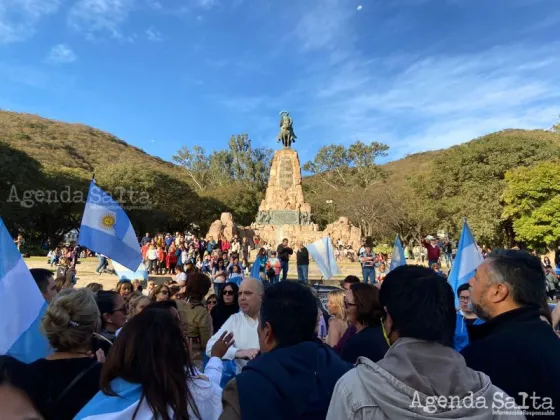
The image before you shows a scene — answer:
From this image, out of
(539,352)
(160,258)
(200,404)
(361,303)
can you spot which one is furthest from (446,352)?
(160,258)

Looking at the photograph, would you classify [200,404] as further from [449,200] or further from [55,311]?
[449,200]

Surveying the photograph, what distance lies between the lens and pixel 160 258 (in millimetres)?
14789

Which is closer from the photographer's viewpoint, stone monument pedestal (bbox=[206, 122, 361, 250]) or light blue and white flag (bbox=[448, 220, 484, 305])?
light blue and white flag (bbox=[448, 220, 484, 305])

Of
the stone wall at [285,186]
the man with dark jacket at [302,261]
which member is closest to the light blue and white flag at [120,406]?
the man with dark jacket at [302,261]

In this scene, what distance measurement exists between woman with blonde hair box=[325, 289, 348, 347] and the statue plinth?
81.7ft

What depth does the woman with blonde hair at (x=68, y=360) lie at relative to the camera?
72.4 inches

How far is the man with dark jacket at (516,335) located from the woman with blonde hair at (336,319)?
4.92 ft

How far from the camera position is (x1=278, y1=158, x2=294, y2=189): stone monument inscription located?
30.6 metres

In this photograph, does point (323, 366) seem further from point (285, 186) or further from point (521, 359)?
point (285, 186)

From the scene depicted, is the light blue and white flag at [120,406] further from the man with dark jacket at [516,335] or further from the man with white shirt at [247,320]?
the man with white shirt at [247,320]

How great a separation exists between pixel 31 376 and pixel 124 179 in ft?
127

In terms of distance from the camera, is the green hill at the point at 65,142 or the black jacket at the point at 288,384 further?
the green hill at the point at 65,142

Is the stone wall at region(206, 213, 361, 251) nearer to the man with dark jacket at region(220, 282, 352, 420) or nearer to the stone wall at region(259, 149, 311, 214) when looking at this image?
the stone wall at region(259, 149, 311, 214)

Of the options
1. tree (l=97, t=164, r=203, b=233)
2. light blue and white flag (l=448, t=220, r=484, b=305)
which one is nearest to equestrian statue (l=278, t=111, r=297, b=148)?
tree (l=97, t=164, r=203, b=233)
